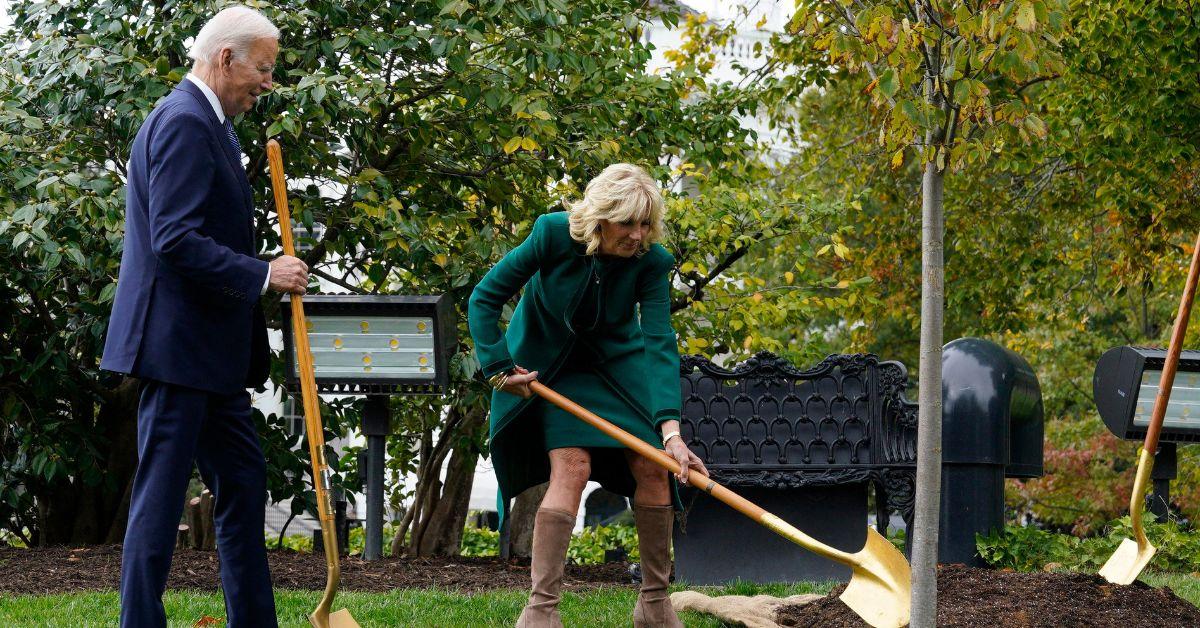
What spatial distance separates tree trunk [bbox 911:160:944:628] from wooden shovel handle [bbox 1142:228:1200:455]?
1.25 m

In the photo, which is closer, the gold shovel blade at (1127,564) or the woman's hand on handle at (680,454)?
the woman's hand on handle at (680,454)

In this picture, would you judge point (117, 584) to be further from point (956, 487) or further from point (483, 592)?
point (956, 487)

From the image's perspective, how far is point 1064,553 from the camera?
609 centimetres

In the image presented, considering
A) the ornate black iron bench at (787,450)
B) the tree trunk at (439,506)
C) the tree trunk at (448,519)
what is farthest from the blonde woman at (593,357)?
the tree trunk at (448,519)

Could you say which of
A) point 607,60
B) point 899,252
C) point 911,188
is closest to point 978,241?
point 899,252

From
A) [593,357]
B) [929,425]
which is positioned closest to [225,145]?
[593,357]

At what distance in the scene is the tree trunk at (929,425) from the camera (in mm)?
3877

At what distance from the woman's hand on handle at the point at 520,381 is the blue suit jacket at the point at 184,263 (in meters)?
0.92

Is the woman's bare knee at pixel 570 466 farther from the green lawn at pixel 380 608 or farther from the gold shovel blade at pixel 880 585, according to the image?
the gold shovel blade at pixel 880 585

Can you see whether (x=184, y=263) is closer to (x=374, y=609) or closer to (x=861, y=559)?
(x=374, y=609)

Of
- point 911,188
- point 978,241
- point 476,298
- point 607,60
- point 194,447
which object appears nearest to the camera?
point 194,447

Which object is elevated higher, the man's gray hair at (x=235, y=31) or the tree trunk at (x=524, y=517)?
the man's gray hair at (x=235, y=31)

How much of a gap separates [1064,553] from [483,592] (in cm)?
275

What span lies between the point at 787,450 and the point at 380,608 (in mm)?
2351
